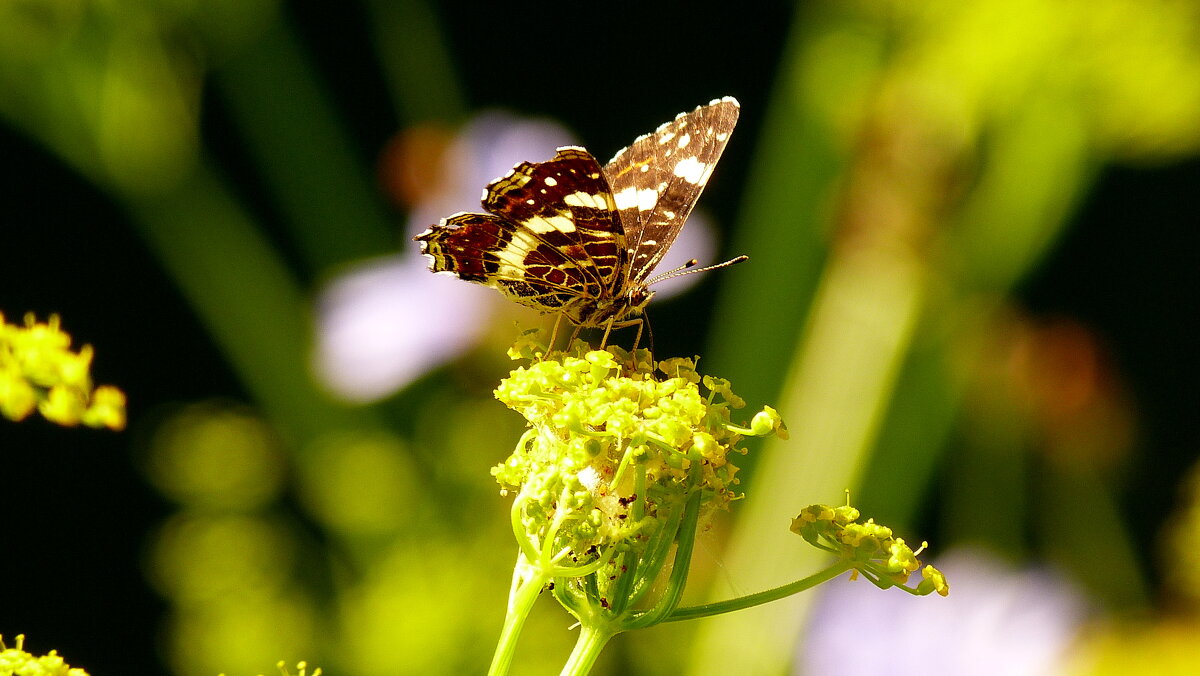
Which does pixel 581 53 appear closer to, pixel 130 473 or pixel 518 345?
pixel 130 473

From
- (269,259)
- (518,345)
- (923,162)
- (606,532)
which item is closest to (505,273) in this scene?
(518,345)

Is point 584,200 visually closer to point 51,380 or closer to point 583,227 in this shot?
point 583,227

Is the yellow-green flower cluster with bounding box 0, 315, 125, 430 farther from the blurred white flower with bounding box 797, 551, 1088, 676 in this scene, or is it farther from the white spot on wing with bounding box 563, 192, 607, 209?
the blurred white flower with bounding box 797, 551, 1088, 676

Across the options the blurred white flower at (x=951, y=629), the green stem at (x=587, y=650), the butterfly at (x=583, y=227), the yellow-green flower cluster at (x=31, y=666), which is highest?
the butterfly at (x=583, y=227)

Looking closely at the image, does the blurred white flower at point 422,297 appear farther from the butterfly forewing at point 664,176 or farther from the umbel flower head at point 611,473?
the umbel flower head at point 611,473

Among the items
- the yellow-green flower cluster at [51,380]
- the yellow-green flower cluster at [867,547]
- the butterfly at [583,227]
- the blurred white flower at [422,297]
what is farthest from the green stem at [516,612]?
the blurred white flower at [422,297]

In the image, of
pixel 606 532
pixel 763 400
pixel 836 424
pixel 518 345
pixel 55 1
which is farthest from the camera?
pixel 763 400
